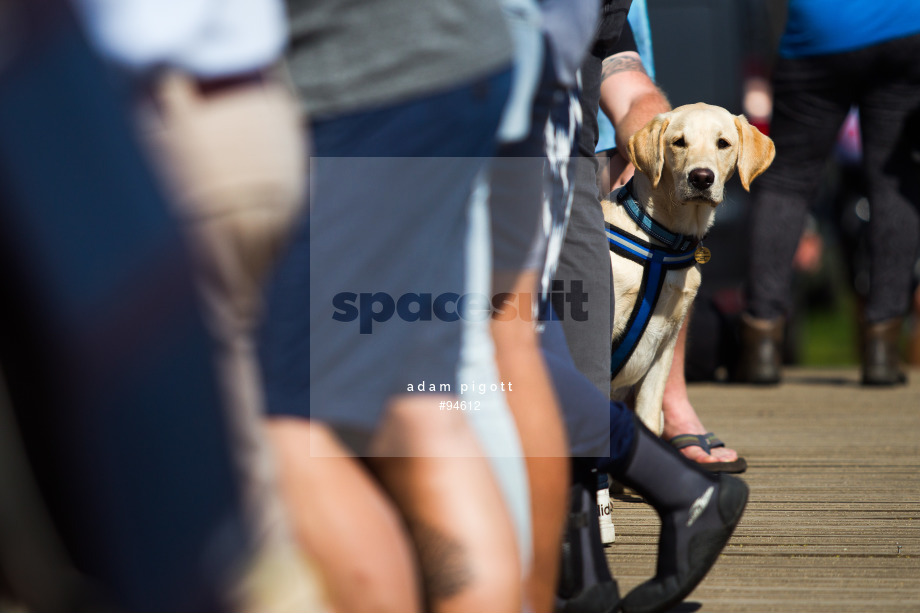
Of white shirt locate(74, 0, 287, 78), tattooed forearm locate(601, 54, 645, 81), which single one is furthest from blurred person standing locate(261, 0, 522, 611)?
tattooed forearm locate(601, 54, 645, 81)

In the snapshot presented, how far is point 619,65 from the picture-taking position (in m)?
3.23

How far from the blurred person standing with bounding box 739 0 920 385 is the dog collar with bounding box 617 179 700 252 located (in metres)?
1.89

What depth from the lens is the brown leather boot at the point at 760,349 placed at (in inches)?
213

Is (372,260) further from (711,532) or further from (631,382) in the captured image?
(631,382)

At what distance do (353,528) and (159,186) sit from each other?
0.67 metres

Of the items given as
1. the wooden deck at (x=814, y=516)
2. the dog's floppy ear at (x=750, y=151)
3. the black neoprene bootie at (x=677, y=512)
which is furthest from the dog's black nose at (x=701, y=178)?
the black neoprene bootie at (x=677, y=512)

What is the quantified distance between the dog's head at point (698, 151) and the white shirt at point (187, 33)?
7.98 ft

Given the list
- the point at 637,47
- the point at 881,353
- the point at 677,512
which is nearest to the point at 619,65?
the point at 637,47

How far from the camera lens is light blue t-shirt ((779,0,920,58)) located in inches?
194

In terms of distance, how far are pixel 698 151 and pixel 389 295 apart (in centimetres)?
233

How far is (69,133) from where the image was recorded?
3.02 ft

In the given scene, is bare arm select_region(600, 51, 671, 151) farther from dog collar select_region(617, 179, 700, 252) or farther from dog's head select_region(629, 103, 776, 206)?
dog collar select_region(617, 179, 700, 252)

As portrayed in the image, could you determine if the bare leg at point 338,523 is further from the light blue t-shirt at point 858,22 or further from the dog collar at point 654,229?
the light blue t-shirt at point 858,22

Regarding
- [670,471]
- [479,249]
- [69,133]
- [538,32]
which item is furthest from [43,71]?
[670,471]
